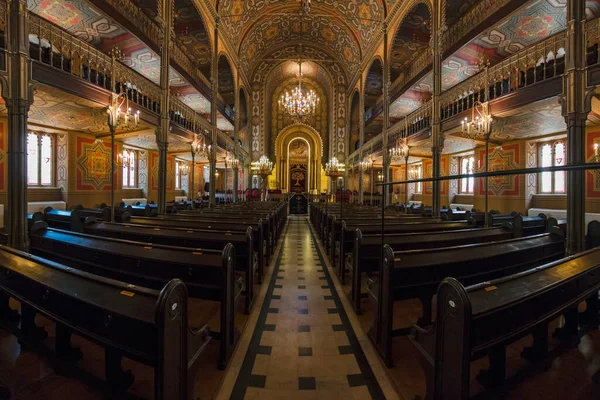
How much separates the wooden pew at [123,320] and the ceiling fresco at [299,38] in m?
20.5

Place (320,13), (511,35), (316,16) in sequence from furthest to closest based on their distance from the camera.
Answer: (316,16), (320,13), (511,35)

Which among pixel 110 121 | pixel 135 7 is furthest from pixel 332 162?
pixel 110 121

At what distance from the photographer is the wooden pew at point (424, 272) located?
2627 mm

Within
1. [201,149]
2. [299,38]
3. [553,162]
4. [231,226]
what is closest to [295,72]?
[299,38]

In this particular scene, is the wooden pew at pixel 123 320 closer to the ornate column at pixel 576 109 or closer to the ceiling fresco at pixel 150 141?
the ornate column at pixel 576 109

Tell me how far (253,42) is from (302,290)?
20604 mm

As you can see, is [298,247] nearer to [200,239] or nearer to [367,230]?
[367,230]

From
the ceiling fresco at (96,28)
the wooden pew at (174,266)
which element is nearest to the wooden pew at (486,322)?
the wooden pew at (174,266)

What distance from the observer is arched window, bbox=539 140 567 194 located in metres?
11.1

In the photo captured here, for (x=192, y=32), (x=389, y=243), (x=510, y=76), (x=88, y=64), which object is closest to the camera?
(x=389, y=243)

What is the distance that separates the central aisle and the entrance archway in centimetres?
2195

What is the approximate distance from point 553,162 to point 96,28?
19.4 meters

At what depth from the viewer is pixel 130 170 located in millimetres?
15977

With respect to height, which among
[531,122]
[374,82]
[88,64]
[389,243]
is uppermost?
[374,82]
